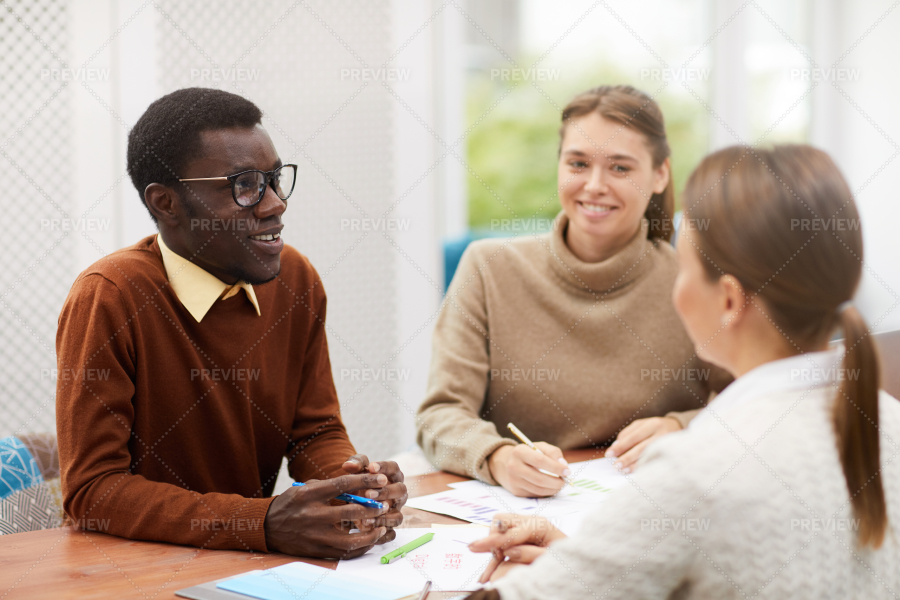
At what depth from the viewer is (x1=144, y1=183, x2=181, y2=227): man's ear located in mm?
1521

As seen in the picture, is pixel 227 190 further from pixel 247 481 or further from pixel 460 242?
pixel 460 242

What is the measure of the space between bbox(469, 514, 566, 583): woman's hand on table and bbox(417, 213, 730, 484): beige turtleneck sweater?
0.75 meters

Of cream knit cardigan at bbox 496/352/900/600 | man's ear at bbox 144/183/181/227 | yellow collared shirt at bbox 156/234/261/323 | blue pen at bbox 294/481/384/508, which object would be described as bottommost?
blue pen at bbox 294/481/384/508

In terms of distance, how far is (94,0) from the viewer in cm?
220

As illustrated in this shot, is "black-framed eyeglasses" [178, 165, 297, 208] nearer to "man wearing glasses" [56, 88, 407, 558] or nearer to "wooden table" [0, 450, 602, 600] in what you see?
"man wearing glasses" [56, 88, 407, 558]

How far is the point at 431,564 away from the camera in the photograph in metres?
1.15

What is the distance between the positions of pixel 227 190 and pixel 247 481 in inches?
25.3

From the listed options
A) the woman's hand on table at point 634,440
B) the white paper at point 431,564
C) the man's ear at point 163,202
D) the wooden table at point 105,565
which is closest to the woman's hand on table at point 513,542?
the white paper at point 431,564

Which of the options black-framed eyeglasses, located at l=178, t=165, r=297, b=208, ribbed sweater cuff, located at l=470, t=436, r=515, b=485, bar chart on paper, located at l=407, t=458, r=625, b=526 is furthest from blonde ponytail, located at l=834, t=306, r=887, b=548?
black-framed eyeglasses, located at l=178, t=165, r=297, b=208

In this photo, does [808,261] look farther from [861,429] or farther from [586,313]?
[586,313]

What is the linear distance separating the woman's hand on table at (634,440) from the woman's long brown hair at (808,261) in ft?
2.59

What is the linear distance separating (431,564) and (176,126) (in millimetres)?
985

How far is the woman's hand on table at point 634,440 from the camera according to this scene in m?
1.65

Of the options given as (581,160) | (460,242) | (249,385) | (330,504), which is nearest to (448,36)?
(460,242)
